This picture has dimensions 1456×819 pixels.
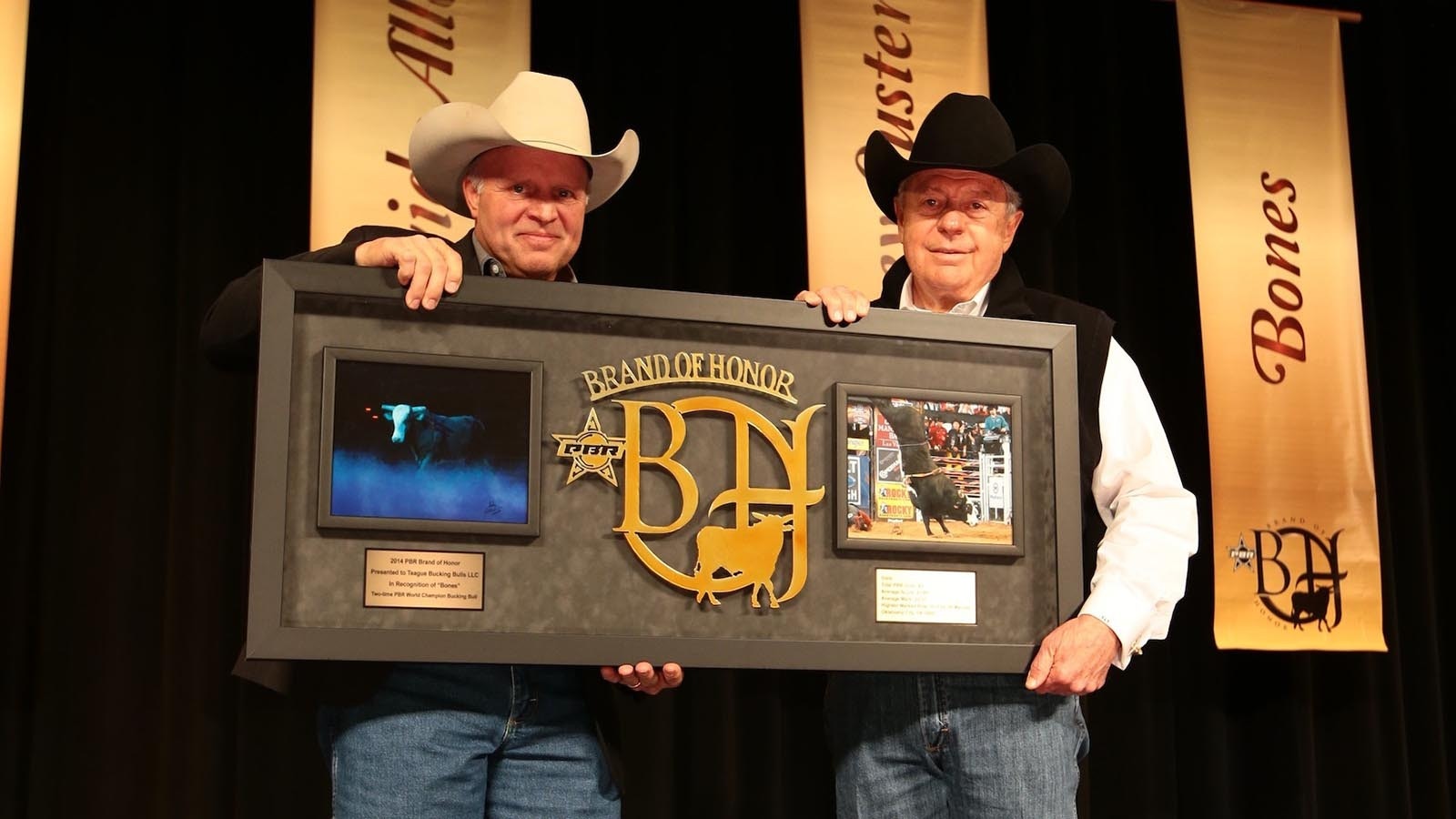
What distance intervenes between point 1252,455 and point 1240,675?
728 mm

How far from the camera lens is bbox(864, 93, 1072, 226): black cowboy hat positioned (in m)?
2.02

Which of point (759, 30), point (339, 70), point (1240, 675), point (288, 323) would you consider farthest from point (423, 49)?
point (1240, 675)

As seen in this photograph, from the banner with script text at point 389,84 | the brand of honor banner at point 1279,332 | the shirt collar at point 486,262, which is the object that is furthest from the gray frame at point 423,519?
the brand of honor banner at point 1279,332

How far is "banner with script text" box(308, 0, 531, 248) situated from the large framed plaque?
127 centimetres

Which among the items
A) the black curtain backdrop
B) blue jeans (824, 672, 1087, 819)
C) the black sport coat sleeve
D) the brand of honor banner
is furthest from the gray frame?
the brand of honor banner

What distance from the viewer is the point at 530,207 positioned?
6.19ft

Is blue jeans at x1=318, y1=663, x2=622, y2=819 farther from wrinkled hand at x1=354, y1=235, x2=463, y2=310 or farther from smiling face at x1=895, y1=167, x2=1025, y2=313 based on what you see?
smiling face at x1=895, y1=167, x2=1025, y2=313

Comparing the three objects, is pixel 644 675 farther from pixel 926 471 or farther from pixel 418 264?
pixel 418 264

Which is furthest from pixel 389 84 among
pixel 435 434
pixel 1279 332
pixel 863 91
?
pixel 1279 332

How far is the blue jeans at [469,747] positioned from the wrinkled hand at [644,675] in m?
0.09

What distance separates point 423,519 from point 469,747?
0.30 m

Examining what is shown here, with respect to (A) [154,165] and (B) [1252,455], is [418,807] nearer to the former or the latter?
(A) [154,165]

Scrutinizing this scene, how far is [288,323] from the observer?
161cm

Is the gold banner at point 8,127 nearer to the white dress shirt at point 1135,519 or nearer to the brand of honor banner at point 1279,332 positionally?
the white dress shirt at point 1135,519
